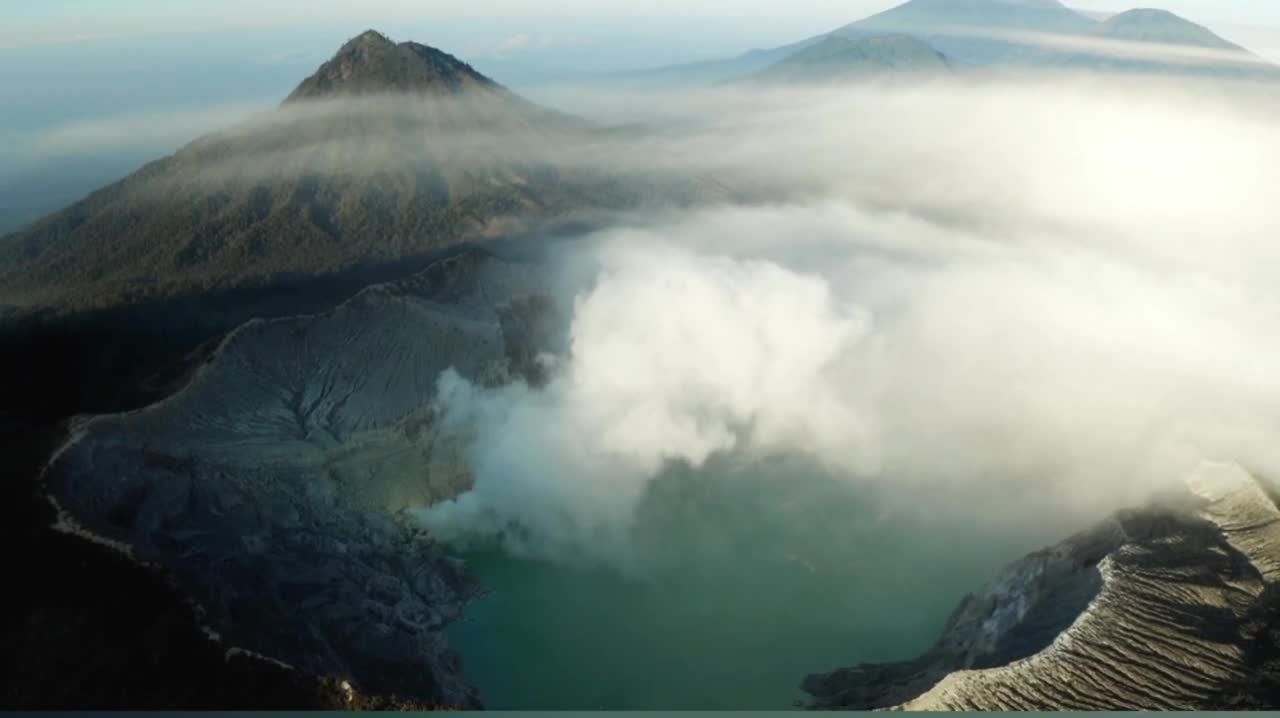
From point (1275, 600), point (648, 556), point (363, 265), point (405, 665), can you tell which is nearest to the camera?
point (1275, 600)

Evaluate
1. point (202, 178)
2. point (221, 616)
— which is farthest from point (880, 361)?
point (202, 178)

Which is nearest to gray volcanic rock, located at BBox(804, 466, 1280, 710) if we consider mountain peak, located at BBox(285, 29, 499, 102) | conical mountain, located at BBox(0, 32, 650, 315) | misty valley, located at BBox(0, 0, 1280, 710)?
misty valley, located at BBox(0, 0, 1280, 710)

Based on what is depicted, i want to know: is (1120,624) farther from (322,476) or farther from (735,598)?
(322,476)

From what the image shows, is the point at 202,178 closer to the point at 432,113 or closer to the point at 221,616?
the point at 432,113

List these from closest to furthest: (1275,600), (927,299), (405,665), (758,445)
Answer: (1275,600) < (405,665) < (758,445) < (927,299)

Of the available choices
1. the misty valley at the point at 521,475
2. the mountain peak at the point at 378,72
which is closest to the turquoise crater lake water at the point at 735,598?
the misty valley at the point at 521,475

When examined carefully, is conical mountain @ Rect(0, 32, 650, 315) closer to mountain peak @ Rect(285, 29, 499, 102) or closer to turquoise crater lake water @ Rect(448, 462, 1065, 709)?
mountain peak @ Rect(285, 29, 499, 102)

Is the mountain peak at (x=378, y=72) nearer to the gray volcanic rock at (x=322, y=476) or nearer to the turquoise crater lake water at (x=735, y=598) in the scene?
the gray volcanic rock at (x=322, y=476)
